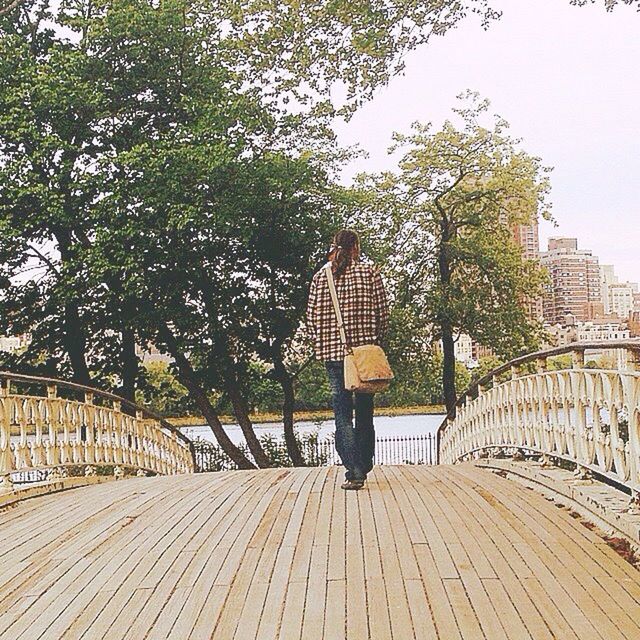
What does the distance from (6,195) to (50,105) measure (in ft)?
5.96

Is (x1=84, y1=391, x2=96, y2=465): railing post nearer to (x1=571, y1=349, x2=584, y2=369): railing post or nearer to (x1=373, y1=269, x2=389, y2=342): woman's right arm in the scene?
(x1=373, y1=269, x2=389, y2=342): woman's right arm

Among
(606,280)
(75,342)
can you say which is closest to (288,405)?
(75,342)

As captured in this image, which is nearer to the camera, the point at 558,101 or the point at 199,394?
the point at 199,394

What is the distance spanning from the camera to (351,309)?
5.50 m

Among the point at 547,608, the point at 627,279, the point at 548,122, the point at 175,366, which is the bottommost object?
the point at 547,608

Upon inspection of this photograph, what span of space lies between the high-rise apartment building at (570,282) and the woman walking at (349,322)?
1751 centimetres

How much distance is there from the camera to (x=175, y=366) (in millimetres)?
19141

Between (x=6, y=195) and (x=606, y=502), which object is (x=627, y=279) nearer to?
(x=6, y=195)

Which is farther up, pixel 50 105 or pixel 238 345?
pixel 50 105

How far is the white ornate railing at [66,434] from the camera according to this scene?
621 centimetres

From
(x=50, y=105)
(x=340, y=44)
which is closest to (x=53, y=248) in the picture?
(x=50, y=105)

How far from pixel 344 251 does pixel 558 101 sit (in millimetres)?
27037

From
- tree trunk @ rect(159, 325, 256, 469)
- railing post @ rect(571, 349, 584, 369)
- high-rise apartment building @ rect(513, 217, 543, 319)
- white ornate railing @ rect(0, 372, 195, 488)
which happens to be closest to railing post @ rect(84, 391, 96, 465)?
white ornate railing @ rect(0, 372, 195, 488)

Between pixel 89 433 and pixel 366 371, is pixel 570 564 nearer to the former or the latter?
pixel 366 371
